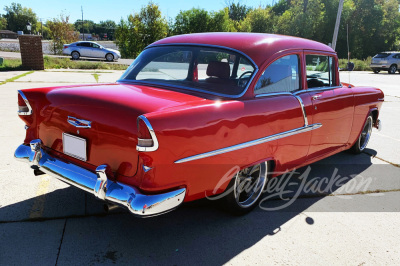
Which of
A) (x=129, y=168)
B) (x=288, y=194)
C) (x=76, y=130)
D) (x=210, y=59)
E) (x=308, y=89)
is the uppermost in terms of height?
(x=210, y=59)

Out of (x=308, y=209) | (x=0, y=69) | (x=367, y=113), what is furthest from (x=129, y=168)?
(x=0, y=69)

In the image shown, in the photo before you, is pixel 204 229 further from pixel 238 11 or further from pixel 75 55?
pixel 238 11

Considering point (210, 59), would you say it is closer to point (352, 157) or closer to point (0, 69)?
point (352, 157)

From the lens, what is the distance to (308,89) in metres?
3.55

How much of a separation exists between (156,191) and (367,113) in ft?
12.4

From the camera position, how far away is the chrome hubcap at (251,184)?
A: 10.2ft

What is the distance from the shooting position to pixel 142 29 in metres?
27.0

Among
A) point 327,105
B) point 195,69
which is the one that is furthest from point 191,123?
point 327,105

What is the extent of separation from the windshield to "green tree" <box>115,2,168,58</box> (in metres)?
24.7

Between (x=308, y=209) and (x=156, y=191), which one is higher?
(x=156, y=191)

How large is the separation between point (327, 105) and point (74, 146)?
271cm

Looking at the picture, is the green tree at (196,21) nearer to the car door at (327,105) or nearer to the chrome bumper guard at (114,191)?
the car door at (327,105)

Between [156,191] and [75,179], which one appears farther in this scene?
[75,179]

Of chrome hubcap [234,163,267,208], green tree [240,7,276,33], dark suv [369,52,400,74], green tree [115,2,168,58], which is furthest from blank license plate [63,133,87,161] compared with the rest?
green tree [240,7,276,33]
